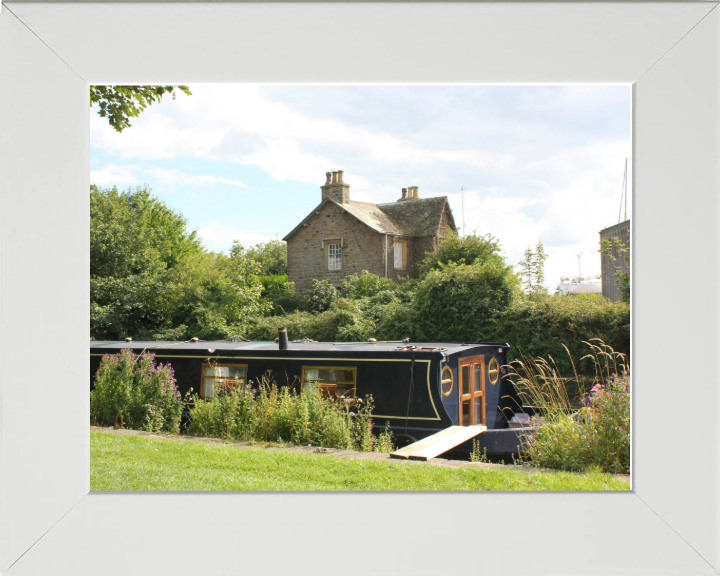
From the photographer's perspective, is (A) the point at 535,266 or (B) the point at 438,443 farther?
(A) the point at 535,266

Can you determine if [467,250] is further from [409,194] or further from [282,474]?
[282,474]

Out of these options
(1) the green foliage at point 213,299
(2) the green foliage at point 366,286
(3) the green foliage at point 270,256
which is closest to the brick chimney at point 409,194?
(2) the green foliage at point 366,286

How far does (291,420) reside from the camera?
587cm

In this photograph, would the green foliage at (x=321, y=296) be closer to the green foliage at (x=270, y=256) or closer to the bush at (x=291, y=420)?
the bush at (x=291, y=420)

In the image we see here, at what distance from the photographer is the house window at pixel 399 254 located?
56.6ft

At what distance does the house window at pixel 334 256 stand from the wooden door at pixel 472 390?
34.0ft

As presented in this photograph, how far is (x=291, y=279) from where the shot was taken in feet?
60.1

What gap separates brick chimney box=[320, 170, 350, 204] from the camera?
17719mm

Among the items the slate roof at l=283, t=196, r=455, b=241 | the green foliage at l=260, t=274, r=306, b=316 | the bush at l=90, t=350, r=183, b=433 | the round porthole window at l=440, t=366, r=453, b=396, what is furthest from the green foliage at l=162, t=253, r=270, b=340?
the round porthole window at l=440, t=366, r=453, b=396

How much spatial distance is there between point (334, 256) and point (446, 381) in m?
11.3

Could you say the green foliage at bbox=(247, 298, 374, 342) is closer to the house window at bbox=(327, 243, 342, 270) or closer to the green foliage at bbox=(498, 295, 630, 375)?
the green foliage at bbox=(498, 295, 630, 375)

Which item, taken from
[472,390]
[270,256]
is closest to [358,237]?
[472,390]
